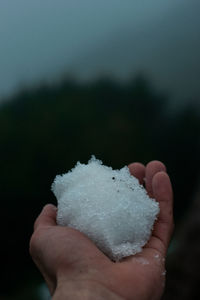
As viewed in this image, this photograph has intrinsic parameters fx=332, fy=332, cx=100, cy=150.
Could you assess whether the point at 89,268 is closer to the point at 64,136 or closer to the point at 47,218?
the point at 47,218

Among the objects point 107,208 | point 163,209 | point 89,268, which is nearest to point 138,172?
point 163,209

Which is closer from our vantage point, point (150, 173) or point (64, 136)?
point (150, 173)

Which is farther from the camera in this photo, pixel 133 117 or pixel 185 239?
pixel 185 239

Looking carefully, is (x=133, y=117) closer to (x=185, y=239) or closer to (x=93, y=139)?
(x=93, y=139)

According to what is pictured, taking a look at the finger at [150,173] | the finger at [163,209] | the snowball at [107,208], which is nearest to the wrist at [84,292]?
the snowball at [107,208]

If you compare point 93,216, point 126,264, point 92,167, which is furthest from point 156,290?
point 92,167

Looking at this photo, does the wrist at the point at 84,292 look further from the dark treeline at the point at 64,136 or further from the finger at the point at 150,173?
the dark treeline at the point at 64,136
